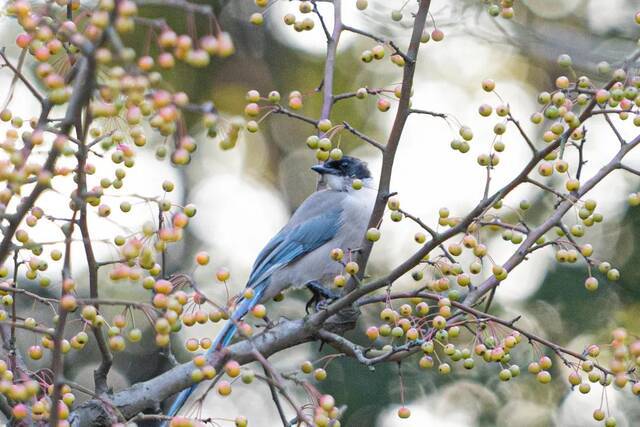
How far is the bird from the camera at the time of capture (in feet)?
18.5

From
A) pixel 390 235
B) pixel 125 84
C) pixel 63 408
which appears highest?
pixel 125 84

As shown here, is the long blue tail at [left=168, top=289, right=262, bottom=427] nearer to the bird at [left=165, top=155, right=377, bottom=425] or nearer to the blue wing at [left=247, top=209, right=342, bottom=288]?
the bird at [left=165, top=155, right=377, bottom=425]

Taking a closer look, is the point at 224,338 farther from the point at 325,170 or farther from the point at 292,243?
the point at 325,170

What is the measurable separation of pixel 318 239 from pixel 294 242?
0.53ft

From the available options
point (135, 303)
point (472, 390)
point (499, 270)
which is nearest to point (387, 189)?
point (499, 270)

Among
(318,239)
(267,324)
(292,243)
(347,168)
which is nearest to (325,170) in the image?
(347,168)

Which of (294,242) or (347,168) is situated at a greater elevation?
(347,168)

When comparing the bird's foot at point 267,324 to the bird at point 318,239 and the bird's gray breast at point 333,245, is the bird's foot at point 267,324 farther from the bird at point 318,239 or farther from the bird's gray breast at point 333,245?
the bird's gray breast at point 333,245

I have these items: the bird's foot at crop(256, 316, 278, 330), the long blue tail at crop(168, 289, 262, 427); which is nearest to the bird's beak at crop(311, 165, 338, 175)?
the long blue tail at crop(168, 289, 262, 427)

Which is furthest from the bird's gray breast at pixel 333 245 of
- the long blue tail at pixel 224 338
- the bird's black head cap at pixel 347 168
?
the long blue tail at pixel 224 338

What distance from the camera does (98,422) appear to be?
3574mm

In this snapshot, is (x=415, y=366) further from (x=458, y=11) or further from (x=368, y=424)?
(x=458, y=11)

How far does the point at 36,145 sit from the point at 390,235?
6.19 metres

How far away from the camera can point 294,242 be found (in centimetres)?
588
